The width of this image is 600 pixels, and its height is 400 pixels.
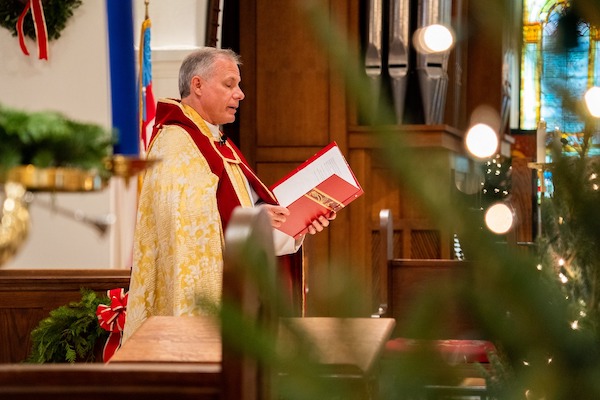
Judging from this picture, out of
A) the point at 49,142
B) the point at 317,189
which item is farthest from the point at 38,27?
the point at 49,142

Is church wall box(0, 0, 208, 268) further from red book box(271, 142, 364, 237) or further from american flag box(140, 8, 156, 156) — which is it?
red book box(271, 142, 364, 237)

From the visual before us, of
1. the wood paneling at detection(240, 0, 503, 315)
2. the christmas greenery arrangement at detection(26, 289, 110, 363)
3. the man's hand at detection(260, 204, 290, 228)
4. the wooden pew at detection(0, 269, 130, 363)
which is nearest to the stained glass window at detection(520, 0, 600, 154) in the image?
the man's hand at detection(260, 204, 290, 228)

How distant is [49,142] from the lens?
0.90 m

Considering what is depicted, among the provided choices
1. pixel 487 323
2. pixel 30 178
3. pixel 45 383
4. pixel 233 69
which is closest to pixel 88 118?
pixel 233 69

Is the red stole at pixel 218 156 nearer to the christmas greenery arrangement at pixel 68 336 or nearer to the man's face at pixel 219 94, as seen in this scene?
the man's face at pixel 219 94

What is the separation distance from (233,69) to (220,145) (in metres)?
0.35

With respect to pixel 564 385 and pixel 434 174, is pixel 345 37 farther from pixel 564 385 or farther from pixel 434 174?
pixel 564 385

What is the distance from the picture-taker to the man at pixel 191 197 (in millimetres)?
3936

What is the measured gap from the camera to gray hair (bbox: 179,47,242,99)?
14.0 feet

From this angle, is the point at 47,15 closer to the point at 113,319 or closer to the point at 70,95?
the point at 70,95

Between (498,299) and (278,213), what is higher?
(278,213)

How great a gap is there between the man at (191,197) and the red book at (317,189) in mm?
56

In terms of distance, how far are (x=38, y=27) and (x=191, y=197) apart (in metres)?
2.15

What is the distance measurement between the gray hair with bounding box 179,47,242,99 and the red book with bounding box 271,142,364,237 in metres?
0.60
